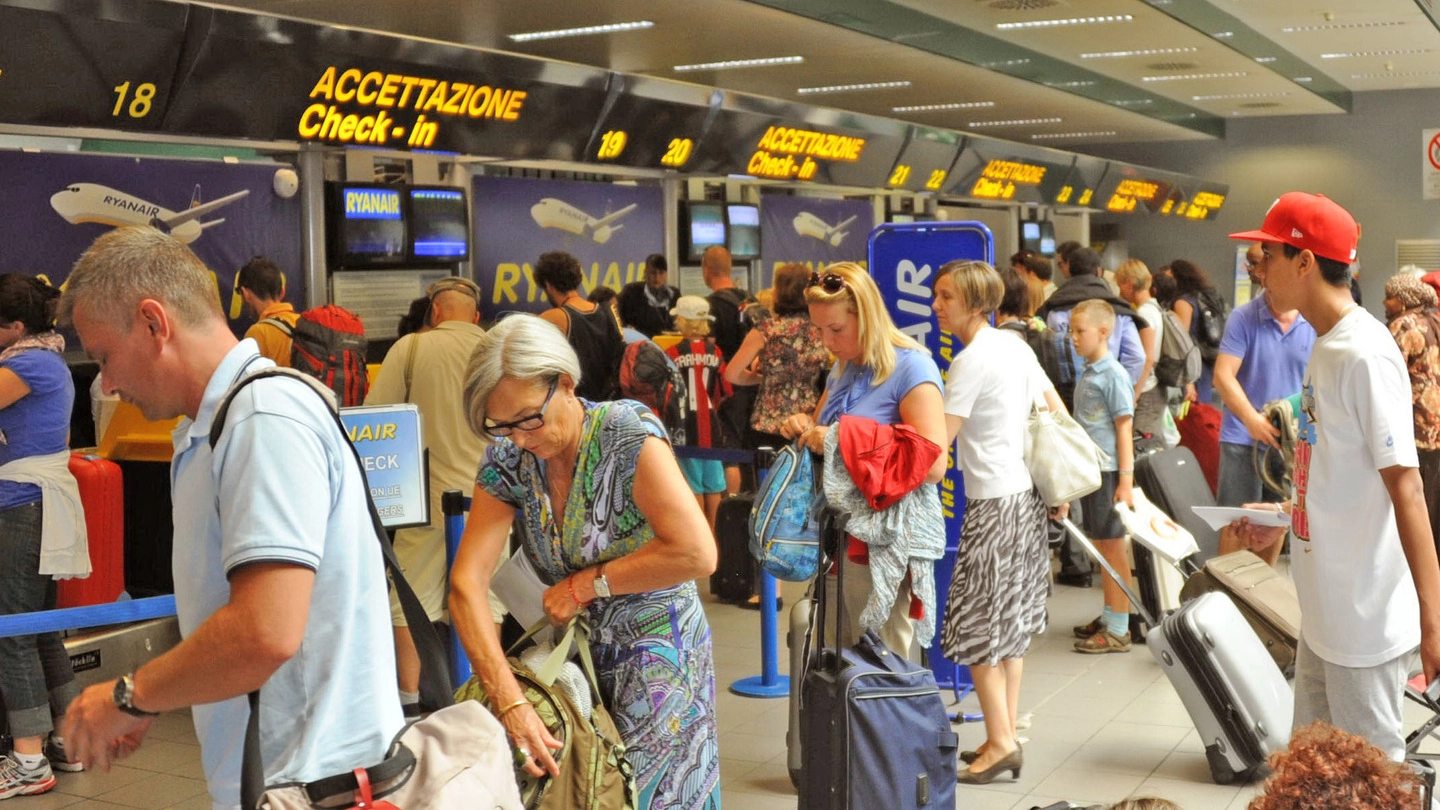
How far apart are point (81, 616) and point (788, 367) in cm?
374

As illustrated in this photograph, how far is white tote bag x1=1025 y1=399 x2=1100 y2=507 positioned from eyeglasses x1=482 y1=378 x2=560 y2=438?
9.23 feet

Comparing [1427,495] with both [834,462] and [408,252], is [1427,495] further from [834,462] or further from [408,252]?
[408,252]

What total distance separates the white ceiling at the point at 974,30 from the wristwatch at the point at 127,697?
8.27 meters

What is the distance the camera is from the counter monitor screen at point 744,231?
42.7 feet

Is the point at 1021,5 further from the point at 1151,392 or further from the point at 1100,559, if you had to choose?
the point at 1100,559

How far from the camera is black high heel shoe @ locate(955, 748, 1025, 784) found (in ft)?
15.0

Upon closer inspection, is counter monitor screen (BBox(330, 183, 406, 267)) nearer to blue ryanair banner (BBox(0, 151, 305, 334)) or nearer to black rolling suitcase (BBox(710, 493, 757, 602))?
blue ryanair banner (BBox(0, 151, 305, 334))

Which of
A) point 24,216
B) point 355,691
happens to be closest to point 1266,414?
point 355,691

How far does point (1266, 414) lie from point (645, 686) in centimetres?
388

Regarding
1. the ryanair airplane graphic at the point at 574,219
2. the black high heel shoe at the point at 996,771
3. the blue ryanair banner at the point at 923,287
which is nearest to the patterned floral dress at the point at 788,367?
the blue ryanair banner at the point at 923,287

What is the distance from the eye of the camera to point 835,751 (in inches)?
133

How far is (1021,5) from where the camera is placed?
10953mm

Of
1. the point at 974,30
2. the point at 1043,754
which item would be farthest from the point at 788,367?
the point at 974,30

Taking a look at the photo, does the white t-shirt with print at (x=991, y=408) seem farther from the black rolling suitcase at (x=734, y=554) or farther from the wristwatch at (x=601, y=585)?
the black rolling suitcase at (x=734, y=554)
